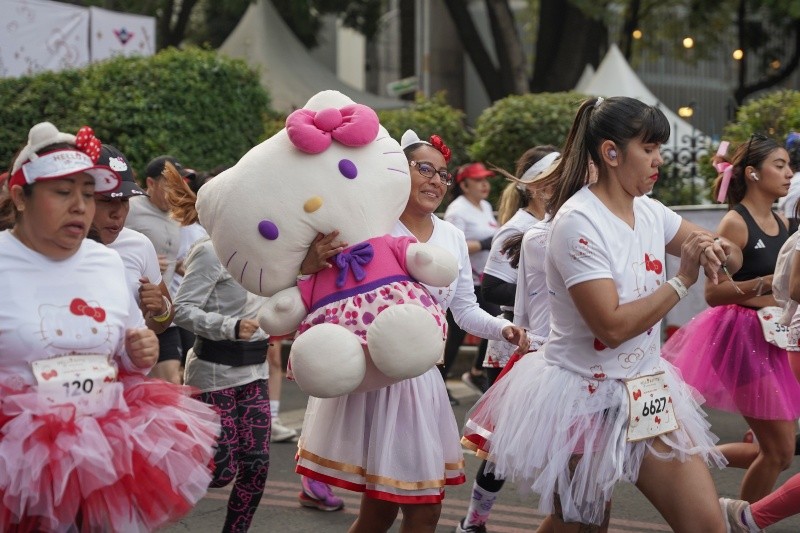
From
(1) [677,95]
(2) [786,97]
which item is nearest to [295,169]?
(2) [786,97]

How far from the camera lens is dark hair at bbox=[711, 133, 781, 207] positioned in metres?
6.17

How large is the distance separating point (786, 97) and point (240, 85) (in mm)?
6163

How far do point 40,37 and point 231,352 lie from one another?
9720mm

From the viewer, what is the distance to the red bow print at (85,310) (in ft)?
12.0

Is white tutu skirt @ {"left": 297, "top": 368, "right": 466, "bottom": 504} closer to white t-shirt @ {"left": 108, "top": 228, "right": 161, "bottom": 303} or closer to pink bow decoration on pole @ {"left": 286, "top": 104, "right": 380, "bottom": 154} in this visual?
pink bow decoration on pole @ {"left": 286, "top": 104, "right": 380, "bottom": 154}

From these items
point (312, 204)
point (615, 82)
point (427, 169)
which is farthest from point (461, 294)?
point (615, 82)

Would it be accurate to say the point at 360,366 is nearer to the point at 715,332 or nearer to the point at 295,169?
the point at 295,169

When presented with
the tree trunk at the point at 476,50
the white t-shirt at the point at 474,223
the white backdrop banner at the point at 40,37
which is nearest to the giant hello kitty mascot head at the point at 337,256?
the white t-shirt at the point at 474,223

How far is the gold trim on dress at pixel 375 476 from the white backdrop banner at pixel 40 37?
1064 cm

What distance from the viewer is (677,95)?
30.4 metres

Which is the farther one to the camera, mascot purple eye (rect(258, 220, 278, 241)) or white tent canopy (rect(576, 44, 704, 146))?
white tent canopy (rect(576, 44, 704, 146))

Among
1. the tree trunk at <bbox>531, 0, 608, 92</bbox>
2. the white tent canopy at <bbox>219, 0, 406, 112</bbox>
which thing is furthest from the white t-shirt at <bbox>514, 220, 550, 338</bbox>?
the tree trunk at <bbox>531, 0, 608, 92</bbox>

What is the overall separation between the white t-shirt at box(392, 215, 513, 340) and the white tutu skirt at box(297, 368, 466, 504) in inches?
18.6

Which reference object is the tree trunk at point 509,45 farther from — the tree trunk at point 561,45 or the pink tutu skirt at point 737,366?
the pink tutu skirt at point 737,366
